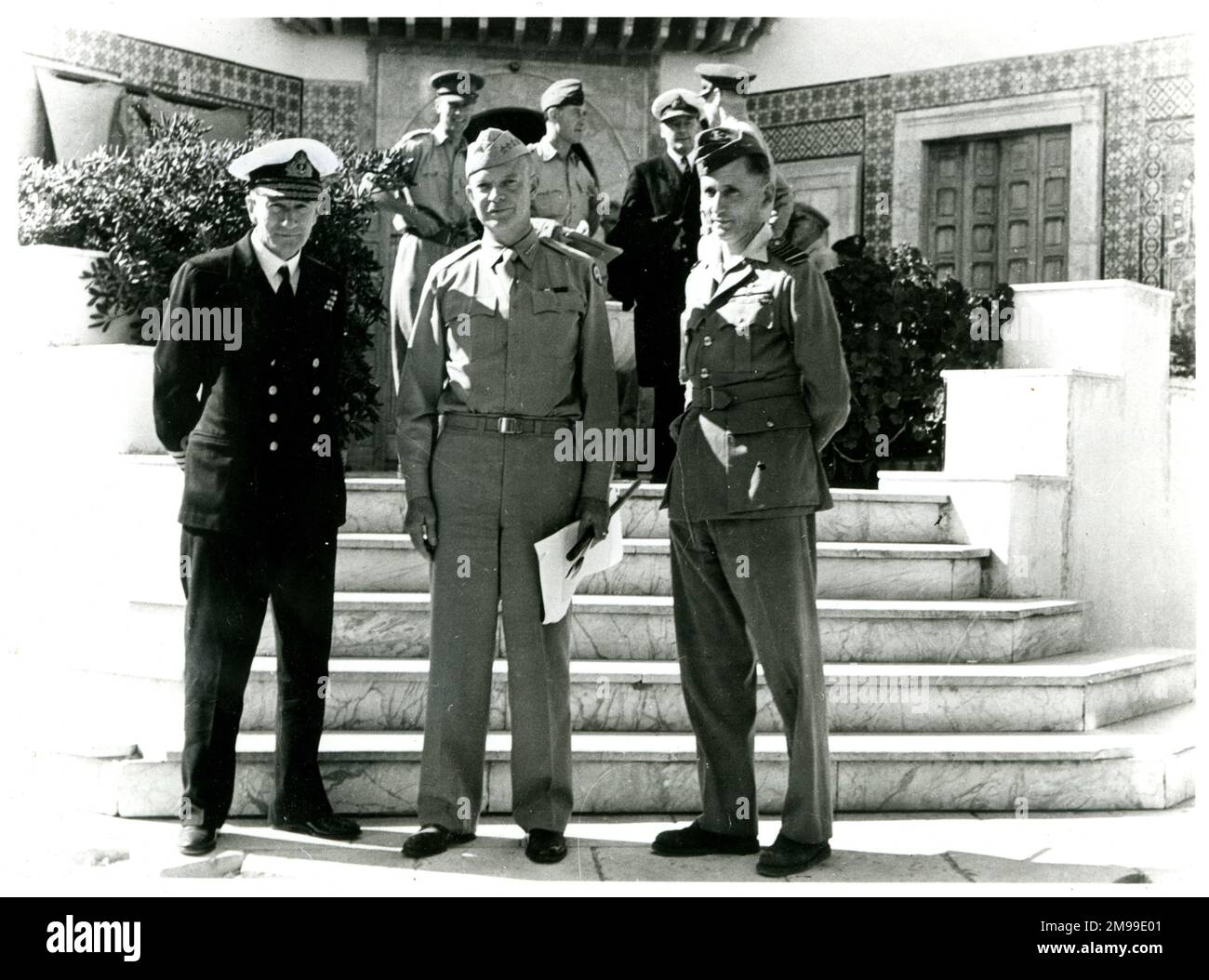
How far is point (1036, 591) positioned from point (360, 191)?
4.12m

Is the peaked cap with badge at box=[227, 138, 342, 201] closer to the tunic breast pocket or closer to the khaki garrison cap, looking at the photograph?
the khaki garrison cap

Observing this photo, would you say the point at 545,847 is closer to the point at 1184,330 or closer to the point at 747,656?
the point at 747,656

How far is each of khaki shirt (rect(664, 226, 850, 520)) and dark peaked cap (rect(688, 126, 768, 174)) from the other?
27 centimetres

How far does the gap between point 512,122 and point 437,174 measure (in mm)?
3404

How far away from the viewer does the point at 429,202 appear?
23.7 ft

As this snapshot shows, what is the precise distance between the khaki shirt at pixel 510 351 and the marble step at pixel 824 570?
1.38 meters

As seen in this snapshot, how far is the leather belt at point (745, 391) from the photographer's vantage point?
166 inches

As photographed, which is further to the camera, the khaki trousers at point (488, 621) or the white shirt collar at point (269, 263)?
the white shirt collar at point (269, 263)

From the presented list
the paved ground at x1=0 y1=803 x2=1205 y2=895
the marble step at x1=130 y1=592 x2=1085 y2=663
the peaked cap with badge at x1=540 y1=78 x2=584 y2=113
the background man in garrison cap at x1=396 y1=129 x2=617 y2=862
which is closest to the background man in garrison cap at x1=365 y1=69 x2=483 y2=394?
the peaked cap with badge at x1=540 y1=78 x2=584 y2=113

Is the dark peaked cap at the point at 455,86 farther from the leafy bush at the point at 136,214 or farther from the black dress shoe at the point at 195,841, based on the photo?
the black dress shoe at the point at 195,841

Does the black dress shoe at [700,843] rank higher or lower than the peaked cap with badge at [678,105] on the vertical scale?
lower

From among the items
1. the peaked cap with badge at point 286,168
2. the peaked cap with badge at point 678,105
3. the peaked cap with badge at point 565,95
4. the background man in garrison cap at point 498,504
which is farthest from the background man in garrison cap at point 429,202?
the background man in garrison cap at point 498,504

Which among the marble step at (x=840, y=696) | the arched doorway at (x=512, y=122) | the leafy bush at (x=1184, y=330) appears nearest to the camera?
the marble step at (x=840, y=696)

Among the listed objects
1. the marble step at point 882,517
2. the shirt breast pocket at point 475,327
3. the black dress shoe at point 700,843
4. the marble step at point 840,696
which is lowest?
the black dress shoe at point 700,843
